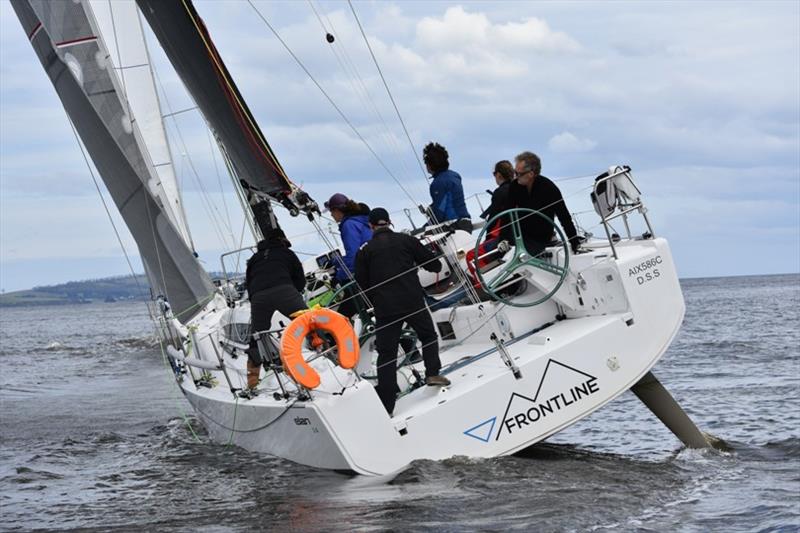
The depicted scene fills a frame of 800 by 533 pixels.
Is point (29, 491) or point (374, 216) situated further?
point (29, 491)

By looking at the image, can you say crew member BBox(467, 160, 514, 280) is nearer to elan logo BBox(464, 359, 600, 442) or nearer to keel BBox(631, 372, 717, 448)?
elan logo BBox(464, 359, 600, 442)

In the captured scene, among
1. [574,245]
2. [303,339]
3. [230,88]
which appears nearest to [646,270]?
[574,245]

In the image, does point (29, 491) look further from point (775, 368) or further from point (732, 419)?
point (775, 368)

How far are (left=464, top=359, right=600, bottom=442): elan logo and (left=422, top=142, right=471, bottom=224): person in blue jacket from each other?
217 cm

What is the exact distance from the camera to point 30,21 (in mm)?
12102

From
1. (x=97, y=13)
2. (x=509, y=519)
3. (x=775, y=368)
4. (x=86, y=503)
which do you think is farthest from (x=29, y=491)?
(x=775, y=368)

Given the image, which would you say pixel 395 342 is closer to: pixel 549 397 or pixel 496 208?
pixel 549 397

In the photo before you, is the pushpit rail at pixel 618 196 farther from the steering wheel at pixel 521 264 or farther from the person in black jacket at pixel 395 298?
the person in black jacket at pixel 395 298

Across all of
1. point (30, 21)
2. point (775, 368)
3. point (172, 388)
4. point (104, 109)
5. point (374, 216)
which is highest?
point (30, 21)

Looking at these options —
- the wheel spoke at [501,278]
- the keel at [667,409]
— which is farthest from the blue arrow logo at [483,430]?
the keel at [667,409]

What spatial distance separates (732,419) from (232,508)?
19.2 feet

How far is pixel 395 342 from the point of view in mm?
7039

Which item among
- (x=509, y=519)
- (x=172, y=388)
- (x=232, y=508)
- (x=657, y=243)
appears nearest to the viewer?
(x=509, y=519)

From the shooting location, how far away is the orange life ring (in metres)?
6.50
